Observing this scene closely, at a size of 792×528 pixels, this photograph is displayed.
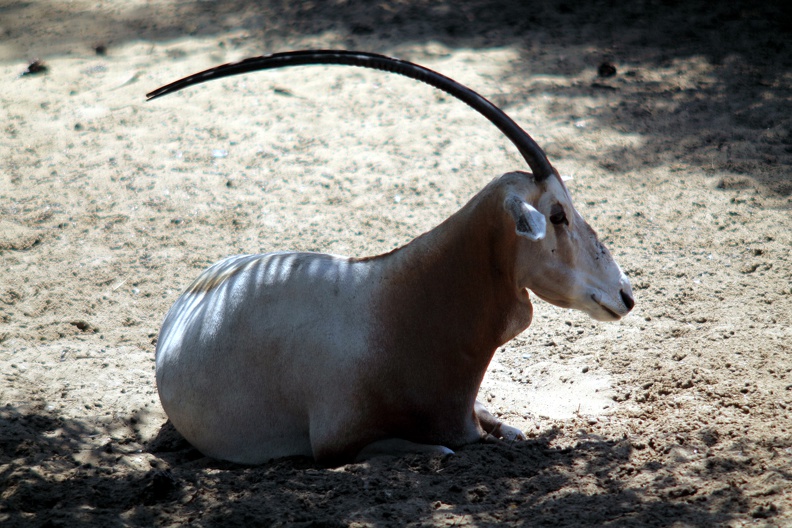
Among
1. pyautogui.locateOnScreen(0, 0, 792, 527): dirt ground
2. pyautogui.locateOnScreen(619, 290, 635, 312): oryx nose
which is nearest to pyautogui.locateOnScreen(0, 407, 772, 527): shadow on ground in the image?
pyautogui.locateOnScreen(0, 0, 792, 527): dirt ground

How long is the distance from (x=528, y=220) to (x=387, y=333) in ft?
2.81

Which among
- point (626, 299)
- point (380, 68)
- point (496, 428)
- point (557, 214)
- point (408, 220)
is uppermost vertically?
point (380, 68)

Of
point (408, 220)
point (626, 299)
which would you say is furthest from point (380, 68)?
point (408, 220)

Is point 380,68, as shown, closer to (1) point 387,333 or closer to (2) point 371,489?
(1) point 387,333

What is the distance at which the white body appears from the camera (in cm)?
387

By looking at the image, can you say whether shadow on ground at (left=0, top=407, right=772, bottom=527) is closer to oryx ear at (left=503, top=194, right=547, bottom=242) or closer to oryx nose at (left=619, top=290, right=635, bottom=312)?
A: oryx nose at (left=619, top=290, right=635, bottom=312)

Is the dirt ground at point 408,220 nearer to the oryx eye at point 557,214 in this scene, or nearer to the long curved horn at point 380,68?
the oryx eye at point 557,214

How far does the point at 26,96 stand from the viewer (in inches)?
353

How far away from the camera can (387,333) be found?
12.9ft

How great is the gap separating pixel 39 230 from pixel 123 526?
4208 millimetres

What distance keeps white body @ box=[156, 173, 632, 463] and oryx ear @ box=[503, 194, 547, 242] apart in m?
0.15

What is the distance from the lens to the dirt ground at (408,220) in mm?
3529

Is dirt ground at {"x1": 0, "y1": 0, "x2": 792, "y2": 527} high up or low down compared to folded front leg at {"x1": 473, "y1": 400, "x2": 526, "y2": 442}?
up

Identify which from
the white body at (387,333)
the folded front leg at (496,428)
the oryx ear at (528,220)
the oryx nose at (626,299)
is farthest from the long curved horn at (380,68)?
the folded front leg at (496,428)
